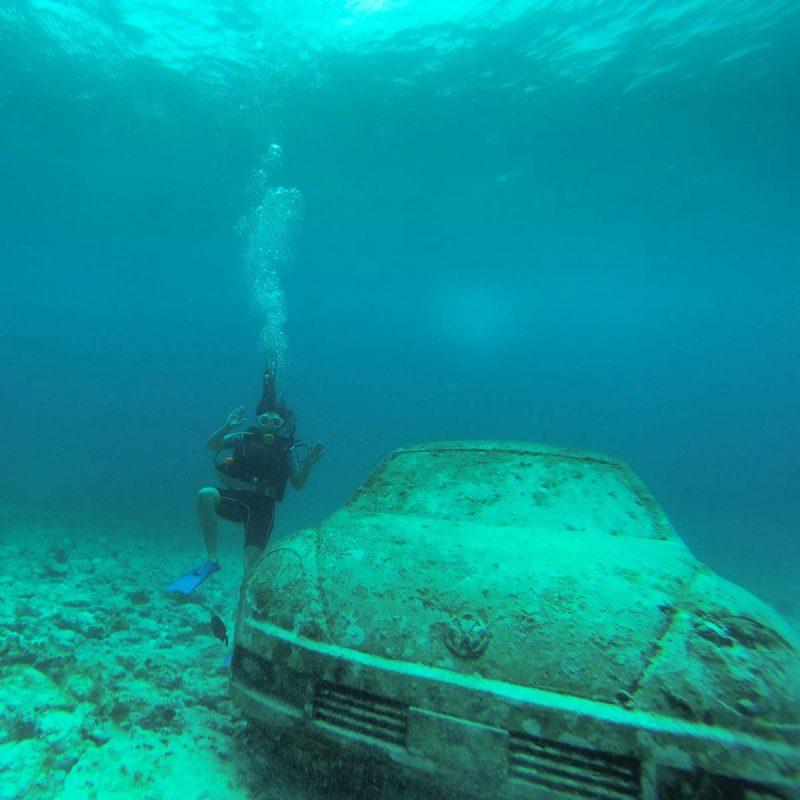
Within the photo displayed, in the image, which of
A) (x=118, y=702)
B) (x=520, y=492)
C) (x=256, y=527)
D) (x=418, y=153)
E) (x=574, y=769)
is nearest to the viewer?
(x=574, y=769)

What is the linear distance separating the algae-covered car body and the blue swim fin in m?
2.23

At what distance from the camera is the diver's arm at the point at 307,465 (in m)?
5.38

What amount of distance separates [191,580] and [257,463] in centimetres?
149

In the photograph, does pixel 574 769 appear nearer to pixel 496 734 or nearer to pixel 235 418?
→ pixel 496 734

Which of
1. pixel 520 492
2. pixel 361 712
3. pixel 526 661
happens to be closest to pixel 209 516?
pixel 520 492

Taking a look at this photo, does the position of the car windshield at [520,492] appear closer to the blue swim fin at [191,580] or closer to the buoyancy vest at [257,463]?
the blue swim fin at [191,580]

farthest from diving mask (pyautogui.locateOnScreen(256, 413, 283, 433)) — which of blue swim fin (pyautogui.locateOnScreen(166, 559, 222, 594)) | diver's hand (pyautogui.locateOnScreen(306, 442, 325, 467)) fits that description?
blue swim fin (pyautogui.locateOnScreen(166, 559, 222, 594))

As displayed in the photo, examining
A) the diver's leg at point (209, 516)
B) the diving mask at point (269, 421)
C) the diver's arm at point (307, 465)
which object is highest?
the diving mask at point (269, 421)

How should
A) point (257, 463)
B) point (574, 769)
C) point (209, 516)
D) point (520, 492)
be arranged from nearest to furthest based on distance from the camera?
1. point (574, 769)
2. point (520, 492)
3. point (209, 516)
4. point (257, 463)

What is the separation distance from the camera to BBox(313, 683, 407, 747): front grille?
5.55 ft

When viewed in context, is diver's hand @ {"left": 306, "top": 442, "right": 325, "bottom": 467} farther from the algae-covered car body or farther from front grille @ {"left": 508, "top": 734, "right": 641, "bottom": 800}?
front grille @ {"left": 508, "top": 734, "right": 641, "bottom": 800}

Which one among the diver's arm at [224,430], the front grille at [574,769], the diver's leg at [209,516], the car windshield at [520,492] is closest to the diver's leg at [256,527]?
the diver's leg at [209,516]

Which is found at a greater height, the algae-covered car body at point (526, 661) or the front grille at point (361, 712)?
the algae-covered car body at point (526, 661)

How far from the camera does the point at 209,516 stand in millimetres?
5156
